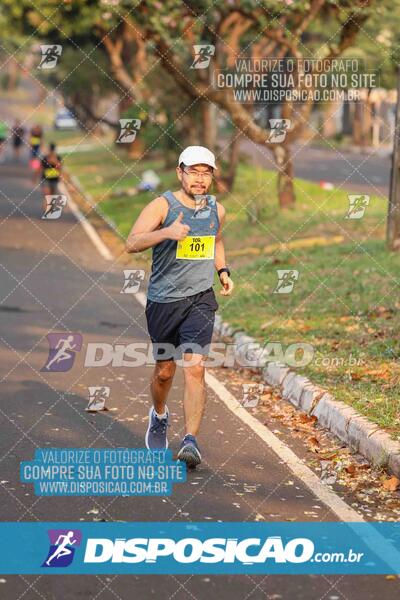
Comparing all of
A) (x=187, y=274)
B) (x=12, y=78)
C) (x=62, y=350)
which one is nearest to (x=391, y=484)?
(x=187, y=274)

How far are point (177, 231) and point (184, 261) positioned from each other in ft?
1.36

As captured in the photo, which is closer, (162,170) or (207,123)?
(207,123)

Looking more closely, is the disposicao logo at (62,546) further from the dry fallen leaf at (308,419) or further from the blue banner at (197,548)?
the dry fallen leaf at (308,419)

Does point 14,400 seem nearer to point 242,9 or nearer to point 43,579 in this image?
point 43,579

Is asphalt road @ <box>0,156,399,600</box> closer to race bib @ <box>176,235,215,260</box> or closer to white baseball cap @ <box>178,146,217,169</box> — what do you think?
race bib @ <box>176,235,215,260</box>

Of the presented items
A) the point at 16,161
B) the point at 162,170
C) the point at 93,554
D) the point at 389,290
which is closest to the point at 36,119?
the point at 16,161

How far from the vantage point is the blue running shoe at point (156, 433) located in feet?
30.6

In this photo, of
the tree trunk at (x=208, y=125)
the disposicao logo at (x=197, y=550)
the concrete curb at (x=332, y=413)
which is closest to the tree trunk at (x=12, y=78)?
the tree trunk at (x=208, y=125)

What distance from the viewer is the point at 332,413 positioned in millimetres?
10375

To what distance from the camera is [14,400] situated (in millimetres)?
11102

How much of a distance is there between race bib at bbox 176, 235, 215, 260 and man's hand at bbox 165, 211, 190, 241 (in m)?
0.26

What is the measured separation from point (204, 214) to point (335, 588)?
3.07m

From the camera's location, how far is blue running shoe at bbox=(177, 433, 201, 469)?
28.7 feet

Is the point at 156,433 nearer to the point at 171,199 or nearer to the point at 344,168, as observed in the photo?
the point at 171,199
